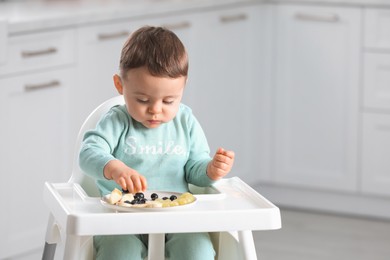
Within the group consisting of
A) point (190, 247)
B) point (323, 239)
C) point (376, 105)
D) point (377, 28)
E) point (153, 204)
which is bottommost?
point (323, 239)

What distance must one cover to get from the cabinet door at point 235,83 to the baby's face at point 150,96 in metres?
1.71

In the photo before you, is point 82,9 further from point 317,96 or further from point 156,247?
point 156,247

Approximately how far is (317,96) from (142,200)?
224 centimetres

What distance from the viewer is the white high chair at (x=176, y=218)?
1.78 meters

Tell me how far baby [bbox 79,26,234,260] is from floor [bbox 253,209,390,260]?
1.44 m

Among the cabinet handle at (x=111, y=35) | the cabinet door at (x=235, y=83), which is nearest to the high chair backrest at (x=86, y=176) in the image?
the cabinet handle at (x=111, y=35)

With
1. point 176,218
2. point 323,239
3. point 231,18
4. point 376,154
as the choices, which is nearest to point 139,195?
point 176,218

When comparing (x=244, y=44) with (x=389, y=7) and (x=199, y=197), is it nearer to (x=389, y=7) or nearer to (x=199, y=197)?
(x=389, y=7)

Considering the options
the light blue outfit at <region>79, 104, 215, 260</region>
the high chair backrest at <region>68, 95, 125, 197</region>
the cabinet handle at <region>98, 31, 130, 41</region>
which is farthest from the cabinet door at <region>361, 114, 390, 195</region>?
the light blue outfit at <region>79, 104, 215, 260</region>

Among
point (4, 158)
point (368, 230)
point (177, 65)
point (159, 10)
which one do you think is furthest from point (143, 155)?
point (368, 230)

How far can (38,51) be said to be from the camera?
10.1 feet

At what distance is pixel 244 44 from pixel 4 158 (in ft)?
4.31

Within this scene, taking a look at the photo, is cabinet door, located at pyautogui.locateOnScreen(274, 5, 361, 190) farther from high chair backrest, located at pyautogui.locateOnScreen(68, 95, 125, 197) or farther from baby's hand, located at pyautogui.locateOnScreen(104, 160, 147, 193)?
baby's hand, located at pyautogui.locateOnScreen(104, 160, 147, 193)

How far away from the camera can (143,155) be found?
2.05 metres
